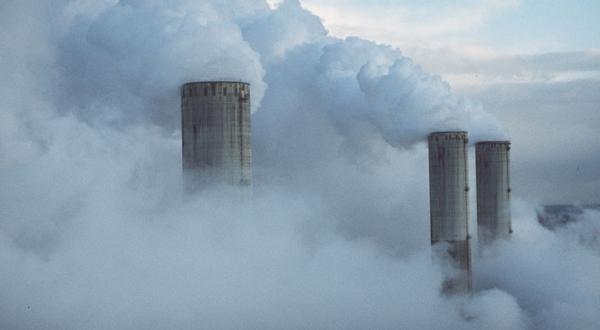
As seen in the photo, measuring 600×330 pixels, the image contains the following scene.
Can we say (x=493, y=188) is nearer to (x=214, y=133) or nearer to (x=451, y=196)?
(x=451, y=196)

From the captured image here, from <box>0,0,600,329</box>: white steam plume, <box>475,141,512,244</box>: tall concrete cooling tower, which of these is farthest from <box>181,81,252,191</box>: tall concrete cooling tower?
<box>475,141,512,244</box>: tall concrete cooling tower

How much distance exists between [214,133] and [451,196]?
839 inches

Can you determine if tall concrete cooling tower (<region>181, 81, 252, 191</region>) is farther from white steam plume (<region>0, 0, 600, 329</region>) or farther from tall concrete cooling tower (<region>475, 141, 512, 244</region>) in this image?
tall concrete cooling tower (<region>475, 141, 512, 244</region>)

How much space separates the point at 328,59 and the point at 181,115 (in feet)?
55.6

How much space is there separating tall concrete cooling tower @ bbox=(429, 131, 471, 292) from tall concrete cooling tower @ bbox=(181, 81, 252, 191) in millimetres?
18211

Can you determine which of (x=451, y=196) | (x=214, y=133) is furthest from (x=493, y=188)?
(x=214, y=133)

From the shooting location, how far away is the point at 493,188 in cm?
7450

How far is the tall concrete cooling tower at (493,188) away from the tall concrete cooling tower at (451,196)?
12.7m

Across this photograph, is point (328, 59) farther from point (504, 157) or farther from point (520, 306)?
point (520, 306)

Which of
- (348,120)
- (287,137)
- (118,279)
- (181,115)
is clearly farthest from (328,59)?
(118,279)

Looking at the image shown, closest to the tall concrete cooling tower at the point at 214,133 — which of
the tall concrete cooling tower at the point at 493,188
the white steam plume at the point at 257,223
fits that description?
the white steam plume at the point at 257,223

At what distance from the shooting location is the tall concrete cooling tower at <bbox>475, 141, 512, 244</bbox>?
7406cm

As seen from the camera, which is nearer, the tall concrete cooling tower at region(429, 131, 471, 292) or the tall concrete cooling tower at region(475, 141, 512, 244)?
the tall concrete cooling tower at region(429, 131, 471, 292)

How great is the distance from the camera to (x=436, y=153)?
61500mm
